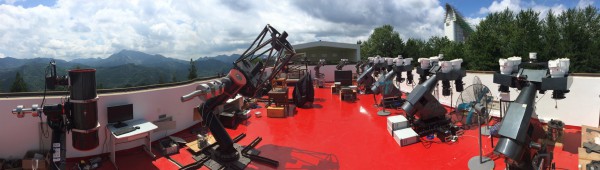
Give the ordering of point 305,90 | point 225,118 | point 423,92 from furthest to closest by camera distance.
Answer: point 305,90, point 225,118, point 423,92

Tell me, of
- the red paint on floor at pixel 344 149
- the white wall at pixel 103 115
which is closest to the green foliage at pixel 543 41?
the red paint on floor at pixel 344 149

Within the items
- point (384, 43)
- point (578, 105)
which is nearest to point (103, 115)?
point (578, 105)

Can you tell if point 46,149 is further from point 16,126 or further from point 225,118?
point 225,118

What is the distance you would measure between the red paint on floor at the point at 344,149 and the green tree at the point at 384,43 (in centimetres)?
3652

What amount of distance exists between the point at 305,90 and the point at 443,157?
23.3 ft

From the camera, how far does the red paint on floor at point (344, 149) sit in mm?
5945

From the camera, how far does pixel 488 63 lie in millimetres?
24547

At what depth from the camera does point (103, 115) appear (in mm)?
6340

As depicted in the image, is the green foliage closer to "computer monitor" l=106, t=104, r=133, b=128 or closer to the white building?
the white building

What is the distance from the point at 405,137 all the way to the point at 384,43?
43.0 m

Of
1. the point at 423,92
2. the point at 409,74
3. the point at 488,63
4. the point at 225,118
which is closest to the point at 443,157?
the point at 423,92

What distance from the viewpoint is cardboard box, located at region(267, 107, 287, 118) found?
10.5 m

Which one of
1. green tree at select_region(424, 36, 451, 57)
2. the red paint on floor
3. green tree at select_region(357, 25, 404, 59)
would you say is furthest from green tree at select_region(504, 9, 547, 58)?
the red paint on floor

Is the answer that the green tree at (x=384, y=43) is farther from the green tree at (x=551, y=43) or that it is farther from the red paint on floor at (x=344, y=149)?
the red paint on floor at (x=344, y=149)
